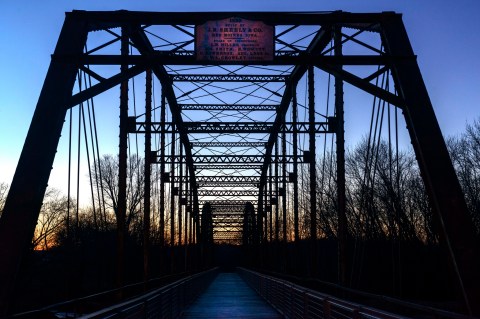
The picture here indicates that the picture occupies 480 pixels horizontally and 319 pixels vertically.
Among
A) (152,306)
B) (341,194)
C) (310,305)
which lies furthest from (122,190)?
(310,305)

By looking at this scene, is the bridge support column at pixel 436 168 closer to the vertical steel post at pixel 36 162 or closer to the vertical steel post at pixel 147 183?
the vertical steel post at pixel 36 162

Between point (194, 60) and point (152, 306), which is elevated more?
point (194, 60)

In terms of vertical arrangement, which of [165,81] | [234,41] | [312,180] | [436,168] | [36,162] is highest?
[165,81]

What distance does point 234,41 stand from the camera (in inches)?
467

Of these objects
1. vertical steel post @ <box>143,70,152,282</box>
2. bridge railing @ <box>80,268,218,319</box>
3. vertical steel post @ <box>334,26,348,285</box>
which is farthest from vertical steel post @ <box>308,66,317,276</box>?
vertical steel post @ <box>143,70,152,282</box>

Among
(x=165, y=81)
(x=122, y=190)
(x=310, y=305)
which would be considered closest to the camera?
(x=310, y=305)

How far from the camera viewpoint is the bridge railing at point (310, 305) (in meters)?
7.25

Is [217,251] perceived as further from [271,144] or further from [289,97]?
[289,97]

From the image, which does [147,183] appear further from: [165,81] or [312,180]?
[165,81]

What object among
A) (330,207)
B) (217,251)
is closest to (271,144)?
(330,207)

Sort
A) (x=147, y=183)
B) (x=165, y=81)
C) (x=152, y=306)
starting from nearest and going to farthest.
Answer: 1. (x=152, y=306)
2. (x=147, y=183)
3. (x=165, y=81)

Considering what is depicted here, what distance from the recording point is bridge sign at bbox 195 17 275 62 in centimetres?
1182

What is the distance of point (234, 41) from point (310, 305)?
5042mm

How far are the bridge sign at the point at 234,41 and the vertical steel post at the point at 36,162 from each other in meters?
2.18
